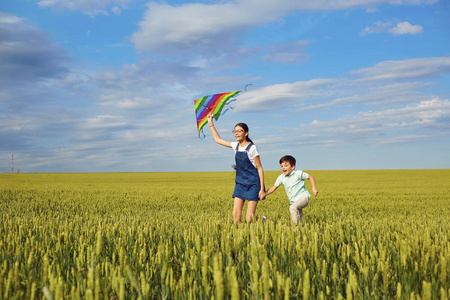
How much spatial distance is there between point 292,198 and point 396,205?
939 cm

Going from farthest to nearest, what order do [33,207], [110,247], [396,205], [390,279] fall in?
[396,205]
[33,207]
[110,247]
[390,279]

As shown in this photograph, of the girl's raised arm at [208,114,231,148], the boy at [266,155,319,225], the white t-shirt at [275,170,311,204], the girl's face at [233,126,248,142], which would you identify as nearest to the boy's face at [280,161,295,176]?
the boy at [266,155,319,225]

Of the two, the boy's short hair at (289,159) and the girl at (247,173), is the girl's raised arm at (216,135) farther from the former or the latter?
the boy's short hair at (289,159)

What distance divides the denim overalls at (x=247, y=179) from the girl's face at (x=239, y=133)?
22cm

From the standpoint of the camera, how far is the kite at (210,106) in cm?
701

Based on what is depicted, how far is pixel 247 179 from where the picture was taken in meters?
6.56

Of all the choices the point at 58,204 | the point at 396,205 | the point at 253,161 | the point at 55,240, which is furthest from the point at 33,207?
the point at 396,205

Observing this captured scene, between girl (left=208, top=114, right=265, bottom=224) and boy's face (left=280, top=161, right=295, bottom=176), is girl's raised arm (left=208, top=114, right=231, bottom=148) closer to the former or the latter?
girl (left=208, top=114, right=265, bottom=224)

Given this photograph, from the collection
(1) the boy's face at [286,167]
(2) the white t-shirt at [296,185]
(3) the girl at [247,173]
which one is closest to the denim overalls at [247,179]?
(3) the girl at [247,173]

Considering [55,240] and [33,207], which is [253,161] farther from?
[33,207]

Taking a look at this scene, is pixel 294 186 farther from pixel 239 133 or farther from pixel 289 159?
pixel 239 133

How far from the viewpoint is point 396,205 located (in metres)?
14.0

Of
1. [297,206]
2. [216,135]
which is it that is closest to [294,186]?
[297,206]

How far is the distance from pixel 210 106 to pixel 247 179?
1.82 m
